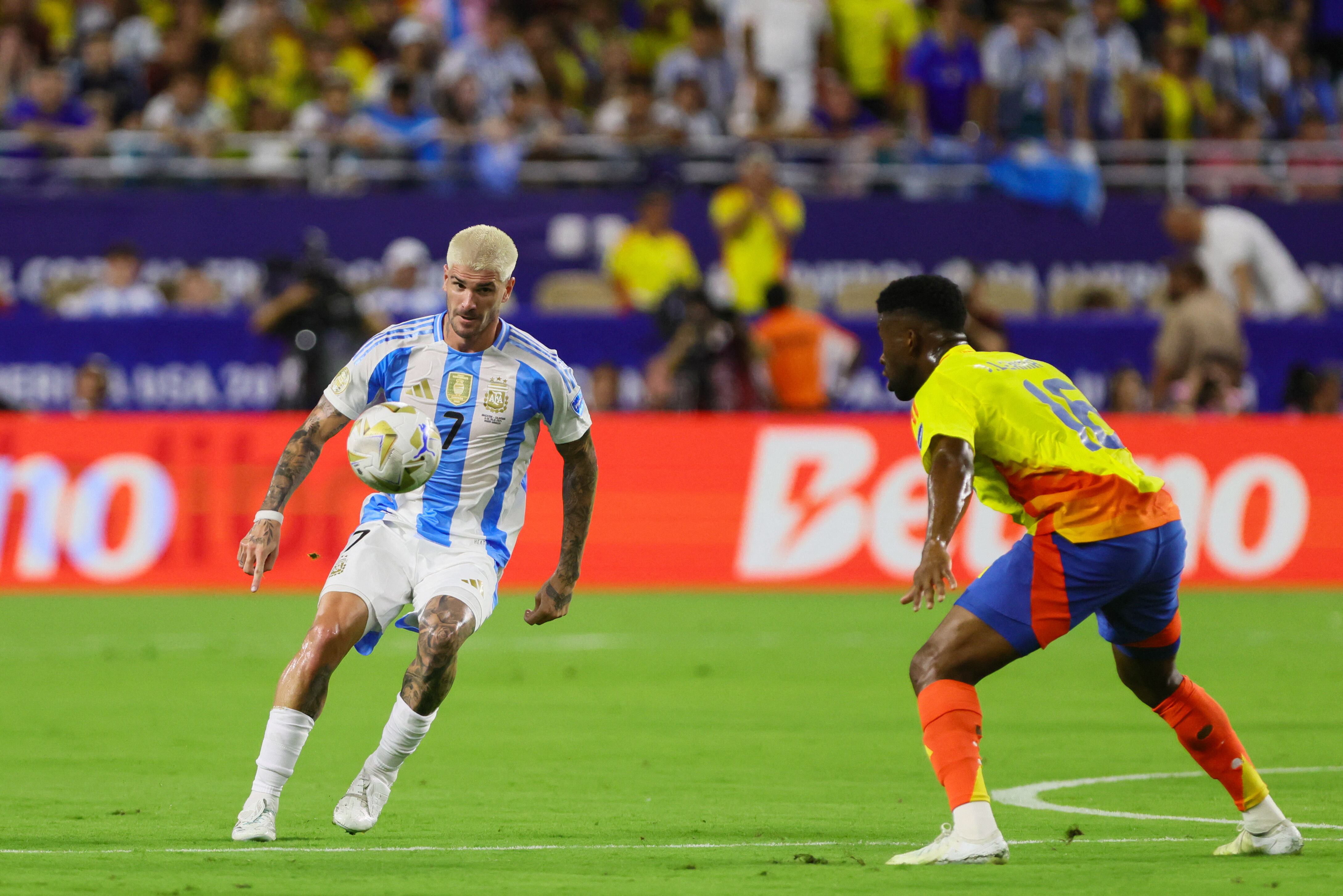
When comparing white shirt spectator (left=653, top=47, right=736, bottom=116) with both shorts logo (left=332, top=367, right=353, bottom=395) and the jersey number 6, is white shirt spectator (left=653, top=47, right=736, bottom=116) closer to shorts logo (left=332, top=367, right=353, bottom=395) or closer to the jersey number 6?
shorts logo (left=332, top=367, right=353, bottom=395)

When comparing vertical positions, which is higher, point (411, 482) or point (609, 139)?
point (609, 139)

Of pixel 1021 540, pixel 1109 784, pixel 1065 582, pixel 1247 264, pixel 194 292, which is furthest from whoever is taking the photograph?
pixel 1247 264

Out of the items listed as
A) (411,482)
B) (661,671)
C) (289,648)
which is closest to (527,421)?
(411,482)

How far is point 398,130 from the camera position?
66.7ft

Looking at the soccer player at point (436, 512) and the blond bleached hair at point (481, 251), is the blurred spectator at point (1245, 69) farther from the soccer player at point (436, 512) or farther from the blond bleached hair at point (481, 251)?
the blond bleached hair at point (481, 251)

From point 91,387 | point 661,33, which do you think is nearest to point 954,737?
point 91,387

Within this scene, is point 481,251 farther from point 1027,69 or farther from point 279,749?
point 1027,69

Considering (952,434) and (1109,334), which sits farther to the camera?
(1109,334)

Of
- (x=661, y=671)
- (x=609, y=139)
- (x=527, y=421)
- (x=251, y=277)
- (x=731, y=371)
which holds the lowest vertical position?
(x=661, y=671)

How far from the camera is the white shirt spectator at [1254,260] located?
1988cm

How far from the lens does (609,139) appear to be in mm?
20344

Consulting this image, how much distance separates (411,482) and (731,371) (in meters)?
11.5

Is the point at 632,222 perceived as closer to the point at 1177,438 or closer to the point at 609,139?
the point at 609,139

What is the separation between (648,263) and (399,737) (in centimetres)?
1266
